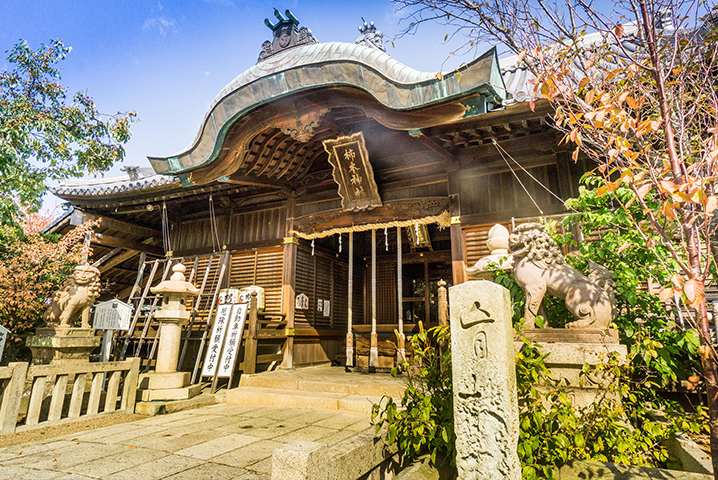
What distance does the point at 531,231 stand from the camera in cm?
423

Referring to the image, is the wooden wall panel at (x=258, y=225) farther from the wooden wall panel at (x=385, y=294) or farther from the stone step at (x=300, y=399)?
the wooden wall panel at (x=385, y=294)

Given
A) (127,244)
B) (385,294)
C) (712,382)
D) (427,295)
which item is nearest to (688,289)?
(712,382)

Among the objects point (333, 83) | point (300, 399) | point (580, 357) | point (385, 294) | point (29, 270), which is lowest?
point (300, 399)

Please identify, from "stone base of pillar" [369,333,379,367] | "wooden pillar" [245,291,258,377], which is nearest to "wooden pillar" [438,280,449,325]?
"stone base of pillar" [369,333,379,367]

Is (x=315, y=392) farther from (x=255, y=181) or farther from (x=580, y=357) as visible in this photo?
(x=255, y=181)

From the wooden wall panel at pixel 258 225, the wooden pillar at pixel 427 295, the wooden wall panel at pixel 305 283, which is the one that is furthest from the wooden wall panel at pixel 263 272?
the wooden pillar at pixel 427 295

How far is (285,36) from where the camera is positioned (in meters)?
8.52

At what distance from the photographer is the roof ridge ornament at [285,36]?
8.31 meters

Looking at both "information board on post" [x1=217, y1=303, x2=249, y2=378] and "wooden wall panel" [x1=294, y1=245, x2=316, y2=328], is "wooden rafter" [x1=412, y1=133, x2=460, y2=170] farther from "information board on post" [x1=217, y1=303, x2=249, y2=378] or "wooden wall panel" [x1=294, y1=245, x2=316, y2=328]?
"information board on post" [x1=217, y1=303, x2=249, y2=378]

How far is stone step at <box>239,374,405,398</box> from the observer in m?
6.45

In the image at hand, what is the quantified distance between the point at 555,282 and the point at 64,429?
648cm

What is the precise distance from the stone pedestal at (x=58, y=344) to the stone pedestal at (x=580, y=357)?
8065 millimetres

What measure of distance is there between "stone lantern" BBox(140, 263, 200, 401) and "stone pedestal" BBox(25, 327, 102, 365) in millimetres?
1594

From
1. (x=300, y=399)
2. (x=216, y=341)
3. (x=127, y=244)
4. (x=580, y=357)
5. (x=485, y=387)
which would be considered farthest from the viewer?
(x=127, y=244)
